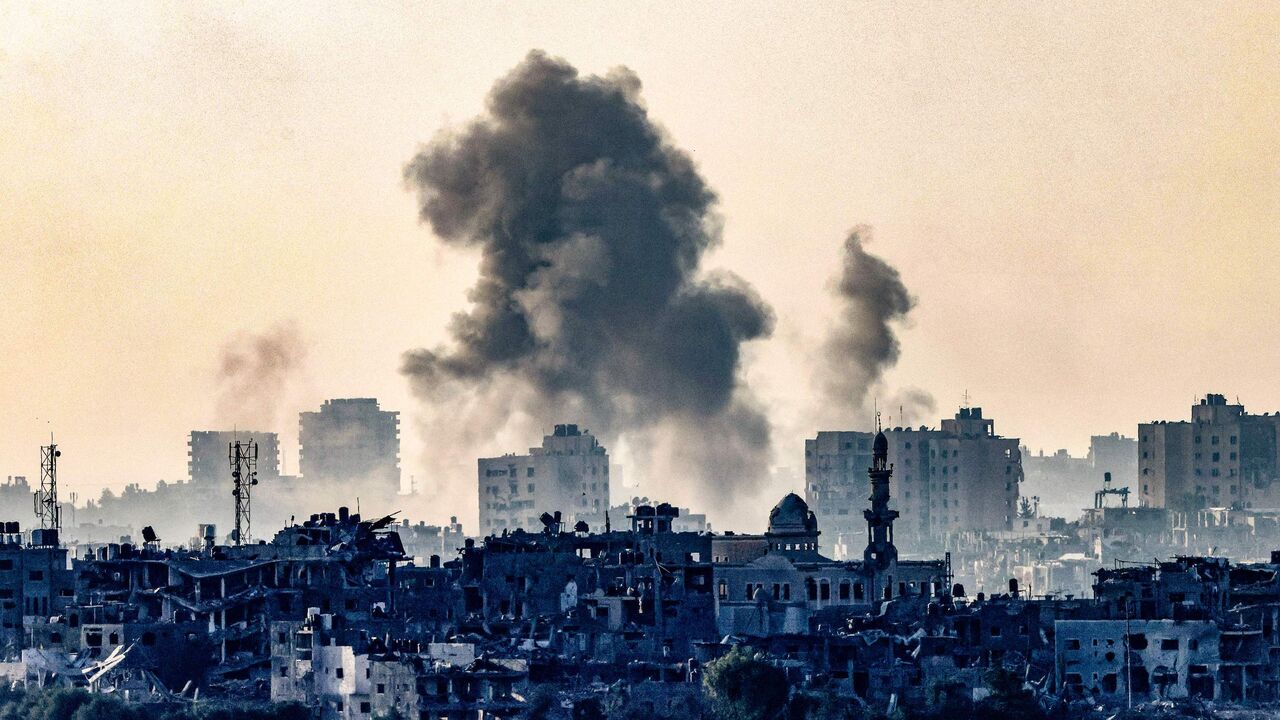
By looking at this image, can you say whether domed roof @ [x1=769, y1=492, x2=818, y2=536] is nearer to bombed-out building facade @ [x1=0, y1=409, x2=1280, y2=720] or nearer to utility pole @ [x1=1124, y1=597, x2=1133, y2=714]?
bombed-out building facade @ [x1=0, y1=409, x2=1280, y2=720]

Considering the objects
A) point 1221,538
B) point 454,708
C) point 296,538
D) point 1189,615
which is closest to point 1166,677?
point 1189,615

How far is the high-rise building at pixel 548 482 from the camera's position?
17138 centimetres

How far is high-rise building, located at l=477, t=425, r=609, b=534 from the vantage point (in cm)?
17138

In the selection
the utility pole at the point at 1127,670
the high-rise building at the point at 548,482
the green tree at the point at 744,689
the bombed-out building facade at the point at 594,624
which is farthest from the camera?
the high-rise building at the point at 548,482

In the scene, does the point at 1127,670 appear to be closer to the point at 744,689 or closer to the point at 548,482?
the point at 744,689

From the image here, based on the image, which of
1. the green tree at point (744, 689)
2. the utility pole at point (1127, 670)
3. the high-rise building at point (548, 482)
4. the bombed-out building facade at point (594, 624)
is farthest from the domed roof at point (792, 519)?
the high-rise building at point (548, 482)

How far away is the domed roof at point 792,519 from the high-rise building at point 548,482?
51.7 m

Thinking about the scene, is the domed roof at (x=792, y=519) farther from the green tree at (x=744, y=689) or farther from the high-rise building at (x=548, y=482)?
the high-rise building at (x=548, y=482)

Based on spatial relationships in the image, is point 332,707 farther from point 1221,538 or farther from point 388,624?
point 1221,538

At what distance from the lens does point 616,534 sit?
354ft

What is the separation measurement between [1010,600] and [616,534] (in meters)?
15.0

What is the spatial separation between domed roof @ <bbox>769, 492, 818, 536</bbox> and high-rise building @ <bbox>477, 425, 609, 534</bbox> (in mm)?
51663

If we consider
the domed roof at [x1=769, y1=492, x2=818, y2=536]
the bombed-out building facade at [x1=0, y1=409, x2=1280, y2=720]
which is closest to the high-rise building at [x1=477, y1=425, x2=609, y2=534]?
the domed roof at [x1=769, y1=492, x2=818, y2=536]

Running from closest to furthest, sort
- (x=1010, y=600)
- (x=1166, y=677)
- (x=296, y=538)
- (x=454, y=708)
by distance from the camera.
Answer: (x=454, y=708) < (x=1166, y=677) < (x=1010, y=600) < (x=296, y=538)
